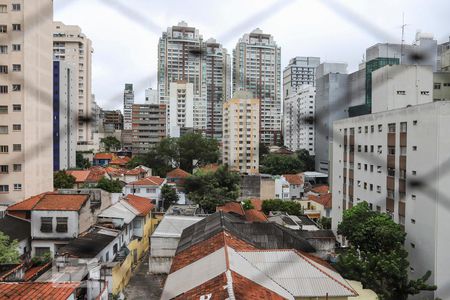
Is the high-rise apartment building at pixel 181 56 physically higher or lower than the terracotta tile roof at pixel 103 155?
higher

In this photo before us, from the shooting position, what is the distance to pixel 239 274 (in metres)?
2.42

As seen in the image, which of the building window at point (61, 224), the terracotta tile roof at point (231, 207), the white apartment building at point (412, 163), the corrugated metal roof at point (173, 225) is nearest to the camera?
the white apartment building at point (412, 163)

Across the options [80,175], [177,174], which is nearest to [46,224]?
[177,174]

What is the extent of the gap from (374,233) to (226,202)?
358 cm

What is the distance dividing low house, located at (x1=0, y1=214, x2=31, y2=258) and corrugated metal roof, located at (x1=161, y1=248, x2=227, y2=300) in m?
2.24

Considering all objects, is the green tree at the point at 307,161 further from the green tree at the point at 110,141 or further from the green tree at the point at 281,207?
the green tree at the point at 110,141

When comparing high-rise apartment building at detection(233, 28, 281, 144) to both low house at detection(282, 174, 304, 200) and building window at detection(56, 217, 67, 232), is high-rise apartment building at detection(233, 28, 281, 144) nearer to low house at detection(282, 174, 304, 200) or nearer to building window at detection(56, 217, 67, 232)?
building window at detection(56, 217, 67, 232)

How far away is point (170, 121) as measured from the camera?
1.53 metres

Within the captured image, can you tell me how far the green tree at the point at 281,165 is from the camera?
1091 centimetres

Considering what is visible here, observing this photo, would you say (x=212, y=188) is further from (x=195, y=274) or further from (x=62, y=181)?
(x=195, y=274)

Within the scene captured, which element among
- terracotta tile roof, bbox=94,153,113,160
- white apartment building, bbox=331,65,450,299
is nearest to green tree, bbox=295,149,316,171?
terracotta tile roof, bbox=94,153,113,160

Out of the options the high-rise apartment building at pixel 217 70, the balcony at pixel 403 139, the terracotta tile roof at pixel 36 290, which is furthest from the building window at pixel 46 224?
the balcony at pixel 403 139

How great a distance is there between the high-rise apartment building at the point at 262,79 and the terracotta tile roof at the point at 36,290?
1.26 m

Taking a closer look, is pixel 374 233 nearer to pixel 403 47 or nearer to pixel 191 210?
pixel 191 210
